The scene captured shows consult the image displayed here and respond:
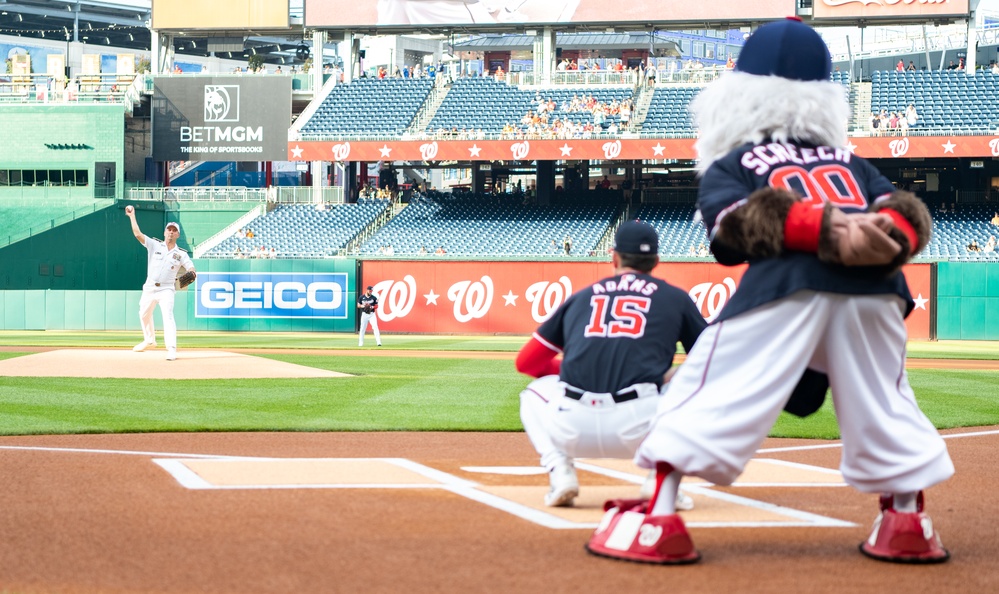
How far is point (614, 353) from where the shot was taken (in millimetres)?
4945

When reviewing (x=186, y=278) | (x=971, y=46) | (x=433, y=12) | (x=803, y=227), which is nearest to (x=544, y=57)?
(x=433, y=12)

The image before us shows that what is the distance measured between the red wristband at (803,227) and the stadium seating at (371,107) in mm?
34325

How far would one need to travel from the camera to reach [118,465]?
6578mm

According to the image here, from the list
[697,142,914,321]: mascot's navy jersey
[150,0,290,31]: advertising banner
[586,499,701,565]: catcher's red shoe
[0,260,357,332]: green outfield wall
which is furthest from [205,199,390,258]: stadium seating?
[586,499,701,565]: catcher's red shoe

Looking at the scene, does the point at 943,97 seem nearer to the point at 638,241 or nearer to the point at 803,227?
the point at 638,241

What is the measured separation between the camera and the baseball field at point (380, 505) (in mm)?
3732

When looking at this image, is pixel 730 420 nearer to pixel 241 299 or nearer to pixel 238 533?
pixel 238 533

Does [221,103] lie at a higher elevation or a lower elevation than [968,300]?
higher

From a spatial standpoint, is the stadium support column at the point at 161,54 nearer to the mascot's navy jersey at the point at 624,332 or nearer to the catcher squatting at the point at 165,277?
the catcher squatting at the point at 165,277

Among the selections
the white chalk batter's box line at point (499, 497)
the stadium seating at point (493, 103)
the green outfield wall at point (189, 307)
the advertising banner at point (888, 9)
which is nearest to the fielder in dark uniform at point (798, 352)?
the white chalk batter's box line at point (499, 497)

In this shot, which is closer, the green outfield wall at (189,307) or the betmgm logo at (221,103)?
the green outfield wall at (189,307)

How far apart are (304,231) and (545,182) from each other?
8.29 m

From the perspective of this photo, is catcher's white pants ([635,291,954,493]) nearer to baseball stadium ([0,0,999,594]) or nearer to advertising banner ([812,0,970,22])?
baseball stadium ([0,0,999,594])

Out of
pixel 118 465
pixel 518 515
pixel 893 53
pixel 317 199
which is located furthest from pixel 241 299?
pixel 893 53
